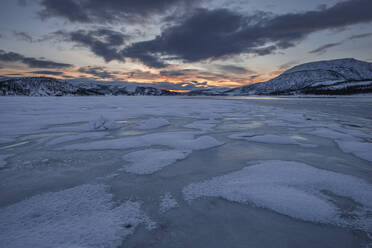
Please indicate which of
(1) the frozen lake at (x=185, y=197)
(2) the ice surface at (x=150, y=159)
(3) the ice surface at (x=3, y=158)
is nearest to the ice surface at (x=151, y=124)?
(1) the frozen lake at (x=185, y=197)

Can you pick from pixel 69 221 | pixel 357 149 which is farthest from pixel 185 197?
pixel 357 149

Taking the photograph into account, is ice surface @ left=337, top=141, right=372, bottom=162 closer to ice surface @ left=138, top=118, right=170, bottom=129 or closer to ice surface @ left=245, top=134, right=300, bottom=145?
ice surface @ left=245, top=134, right=300, bottom=145

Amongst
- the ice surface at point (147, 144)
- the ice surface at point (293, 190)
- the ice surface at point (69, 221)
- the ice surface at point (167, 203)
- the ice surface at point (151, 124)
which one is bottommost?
the ice surface at point (167, 203)

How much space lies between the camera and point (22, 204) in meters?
2.09

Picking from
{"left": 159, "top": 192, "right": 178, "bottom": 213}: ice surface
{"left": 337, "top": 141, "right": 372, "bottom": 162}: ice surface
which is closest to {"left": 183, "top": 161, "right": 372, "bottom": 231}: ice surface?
{"left": 159, "top": 192, "right": 178, "bottom": 213}: ice surface

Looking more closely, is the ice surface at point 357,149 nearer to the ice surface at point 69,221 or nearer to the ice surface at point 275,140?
the ice surface at point 275,140

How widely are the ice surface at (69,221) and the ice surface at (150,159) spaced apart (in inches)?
33.5

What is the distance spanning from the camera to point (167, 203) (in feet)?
7.04

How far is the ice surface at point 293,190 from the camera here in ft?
6.44

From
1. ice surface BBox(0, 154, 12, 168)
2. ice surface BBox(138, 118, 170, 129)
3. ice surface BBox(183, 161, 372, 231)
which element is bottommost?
ice surface BBox(183, 161, 372, 231)

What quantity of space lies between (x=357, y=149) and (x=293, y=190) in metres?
3.15

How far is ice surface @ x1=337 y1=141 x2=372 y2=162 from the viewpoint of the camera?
3.81 meters

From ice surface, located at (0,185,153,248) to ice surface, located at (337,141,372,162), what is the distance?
15.2 ft

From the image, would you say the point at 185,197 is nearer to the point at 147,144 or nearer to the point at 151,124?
the point at 147,144
